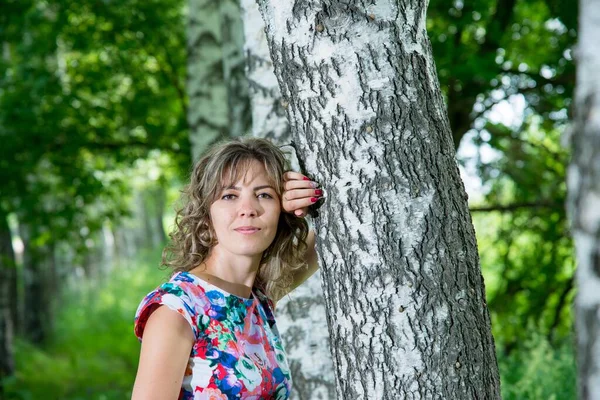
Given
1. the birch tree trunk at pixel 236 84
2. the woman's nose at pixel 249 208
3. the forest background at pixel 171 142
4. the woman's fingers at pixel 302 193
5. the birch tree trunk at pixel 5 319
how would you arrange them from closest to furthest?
the woman's fingers at pixel 302 193 → the woman's nose at pixel 249 208 → the birch tree trunk at pixel 236 84 → the forest background at pixel 171 142 → the birch tree trunk at pixel 5 319

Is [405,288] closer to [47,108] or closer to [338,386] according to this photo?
[338,386]

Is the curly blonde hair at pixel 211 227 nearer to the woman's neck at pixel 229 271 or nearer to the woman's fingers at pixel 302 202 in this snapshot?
the woman's neck at pixel 229 271

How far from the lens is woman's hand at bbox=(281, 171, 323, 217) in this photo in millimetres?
2190

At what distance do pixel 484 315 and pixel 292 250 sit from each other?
0.93 metres

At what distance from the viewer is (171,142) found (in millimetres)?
9141

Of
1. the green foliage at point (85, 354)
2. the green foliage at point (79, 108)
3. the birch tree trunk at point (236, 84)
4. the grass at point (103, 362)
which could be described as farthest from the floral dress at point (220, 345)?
the green foliage at point (79, 108)

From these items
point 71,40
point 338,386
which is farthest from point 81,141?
point 338,386

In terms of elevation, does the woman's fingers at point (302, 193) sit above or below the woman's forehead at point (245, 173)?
below

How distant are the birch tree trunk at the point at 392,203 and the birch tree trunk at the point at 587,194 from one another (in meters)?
0.78

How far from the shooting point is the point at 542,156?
23.8 feet

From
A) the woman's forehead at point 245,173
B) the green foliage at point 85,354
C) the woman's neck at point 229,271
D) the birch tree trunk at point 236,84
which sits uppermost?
the birch tree trunk at point 236,84

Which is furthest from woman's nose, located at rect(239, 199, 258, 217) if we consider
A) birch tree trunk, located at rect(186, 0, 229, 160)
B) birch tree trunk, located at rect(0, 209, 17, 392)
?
birch tree trunk, located at rect(0, 209, 17, 392)

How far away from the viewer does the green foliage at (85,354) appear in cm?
898

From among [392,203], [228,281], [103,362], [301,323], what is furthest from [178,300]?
[103,362]
